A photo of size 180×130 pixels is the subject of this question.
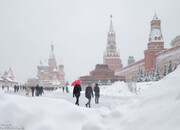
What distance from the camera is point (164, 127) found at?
346cm

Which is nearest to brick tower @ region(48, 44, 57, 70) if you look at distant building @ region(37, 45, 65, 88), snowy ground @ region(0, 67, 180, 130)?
distant building @ region(37, 45, 65, 88)

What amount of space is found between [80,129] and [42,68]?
8504 cm

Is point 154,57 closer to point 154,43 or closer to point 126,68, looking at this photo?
point 154,43

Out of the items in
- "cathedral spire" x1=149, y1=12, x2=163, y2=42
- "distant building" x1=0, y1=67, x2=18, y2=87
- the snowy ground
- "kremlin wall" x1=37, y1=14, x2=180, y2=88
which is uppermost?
"cathedral spire" x1=149, y1=12, x2=163, y2=42

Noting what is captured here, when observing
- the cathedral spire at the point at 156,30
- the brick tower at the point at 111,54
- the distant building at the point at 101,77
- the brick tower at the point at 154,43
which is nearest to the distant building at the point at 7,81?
the distant building at the point at 101,77

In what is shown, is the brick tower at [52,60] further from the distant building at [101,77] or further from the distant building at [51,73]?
the distant building at [101,77]

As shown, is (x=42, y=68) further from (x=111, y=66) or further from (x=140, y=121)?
(x=140, y=121)

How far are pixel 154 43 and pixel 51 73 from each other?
148 ft

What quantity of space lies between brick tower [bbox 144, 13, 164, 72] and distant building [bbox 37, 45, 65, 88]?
36.9m

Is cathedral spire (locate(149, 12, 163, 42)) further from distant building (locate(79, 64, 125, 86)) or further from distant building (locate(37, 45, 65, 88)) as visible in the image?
distant building (locate(37, 45, 65, 88))

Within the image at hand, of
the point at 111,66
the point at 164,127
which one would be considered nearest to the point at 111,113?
the point at 164,127

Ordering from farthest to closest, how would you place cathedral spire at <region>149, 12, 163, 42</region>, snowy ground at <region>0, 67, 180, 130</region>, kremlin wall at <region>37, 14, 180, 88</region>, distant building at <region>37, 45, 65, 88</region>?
1. distant building at <region>37, 45, 65, 88</region>
2. cathedral spire at <region>149, 12, 163, 42</region>
3. kremlin wall at <region>37, 14, 180, 88</region>
4. snowy ground at <region>0, 67, 180, 130</region>

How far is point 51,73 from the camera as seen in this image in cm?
8162

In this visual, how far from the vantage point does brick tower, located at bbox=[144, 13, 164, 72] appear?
49750 millimetres
